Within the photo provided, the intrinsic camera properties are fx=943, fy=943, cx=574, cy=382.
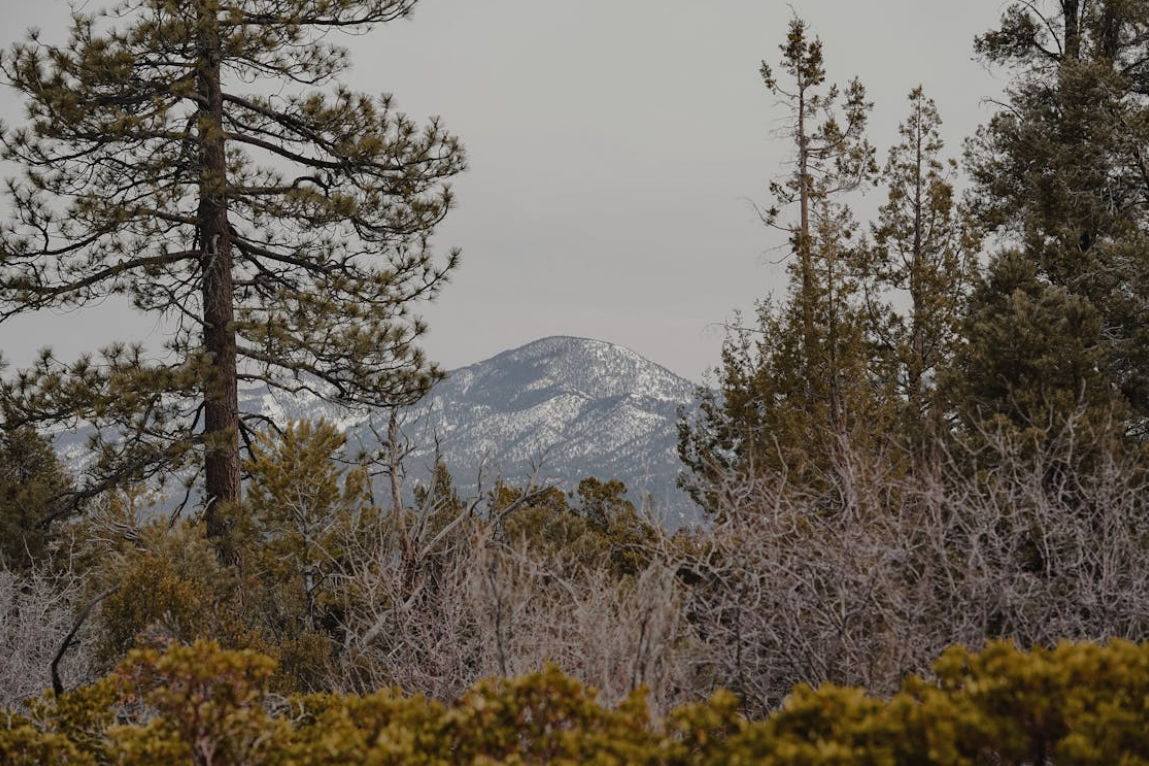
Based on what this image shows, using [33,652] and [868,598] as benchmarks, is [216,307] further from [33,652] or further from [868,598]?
[868,598]

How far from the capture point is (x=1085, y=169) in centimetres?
1419

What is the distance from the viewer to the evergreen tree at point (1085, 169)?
41.1 ft

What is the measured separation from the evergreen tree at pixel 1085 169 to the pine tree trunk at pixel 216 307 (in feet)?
31.8

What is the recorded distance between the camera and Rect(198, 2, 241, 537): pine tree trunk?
12.6 m

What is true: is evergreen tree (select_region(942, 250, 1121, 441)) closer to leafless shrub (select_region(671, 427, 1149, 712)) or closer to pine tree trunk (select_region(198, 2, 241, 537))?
leafless shrub (select_region(671, 427, 1149, 712))

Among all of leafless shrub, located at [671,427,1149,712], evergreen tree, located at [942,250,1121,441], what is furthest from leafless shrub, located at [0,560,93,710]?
evergreen tree, located at [942,250,1121,441]

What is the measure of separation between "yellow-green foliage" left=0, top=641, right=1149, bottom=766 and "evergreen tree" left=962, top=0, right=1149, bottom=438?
832cm

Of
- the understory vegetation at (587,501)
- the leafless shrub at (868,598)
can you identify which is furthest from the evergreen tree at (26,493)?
the leafless shrub at (868,598)

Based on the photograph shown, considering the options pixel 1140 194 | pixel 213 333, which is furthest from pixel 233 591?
pixel 1140 194

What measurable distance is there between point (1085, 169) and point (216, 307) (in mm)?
12917

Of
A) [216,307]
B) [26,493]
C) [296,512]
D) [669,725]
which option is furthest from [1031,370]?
[26,493]

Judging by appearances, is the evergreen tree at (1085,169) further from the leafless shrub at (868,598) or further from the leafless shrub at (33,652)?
the leafless shrub at (33,652)

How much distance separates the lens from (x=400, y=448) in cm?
945

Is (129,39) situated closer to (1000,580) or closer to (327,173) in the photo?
(327,173)
